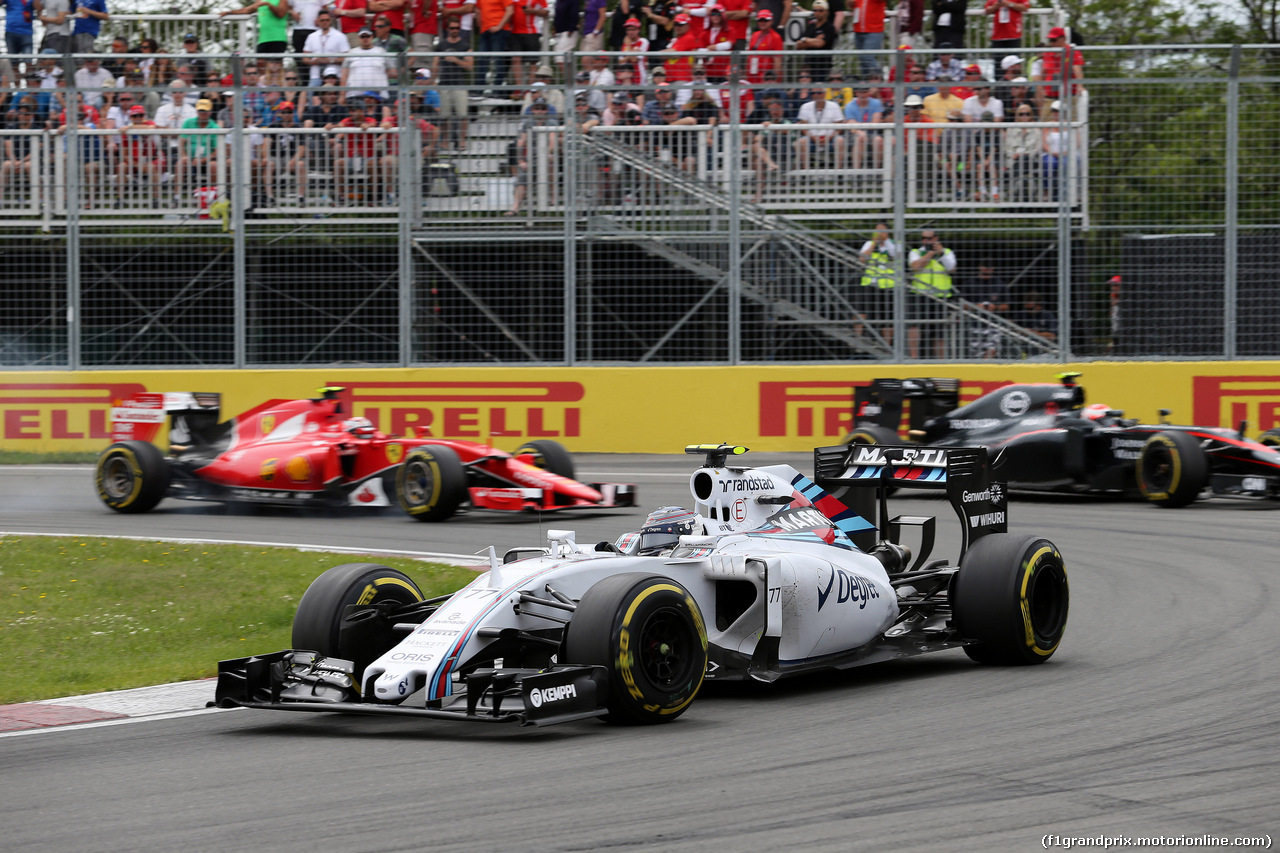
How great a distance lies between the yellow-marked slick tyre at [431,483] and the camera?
14.2 metres

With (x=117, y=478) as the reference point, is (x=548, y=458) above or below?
above

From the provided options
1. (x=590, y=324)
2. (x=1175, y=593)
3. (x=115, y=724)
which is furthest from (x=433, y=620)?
(x=590, y=324)

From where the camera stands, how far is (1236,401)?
1936 centimetres

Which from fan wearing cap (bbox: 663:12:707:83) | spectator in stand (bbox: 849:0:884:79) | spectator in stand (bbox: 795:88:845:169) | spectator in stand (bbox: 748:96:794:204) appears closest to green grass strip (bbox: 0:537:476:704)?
spectator in stand (bbox: 748:96:794:204)

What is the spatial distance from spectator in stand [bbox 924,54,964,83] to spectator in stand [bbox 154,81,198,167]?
947cm

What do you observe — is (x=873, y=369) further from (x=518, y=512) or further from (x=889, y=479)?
(x=889, y=479)

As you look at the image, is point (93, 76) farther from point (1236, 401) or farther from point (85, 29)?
point (1236, 401)

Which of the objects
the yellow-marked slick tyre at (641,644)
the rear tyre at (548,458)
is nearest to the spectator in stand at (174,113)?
the rear tyre at (548,458)

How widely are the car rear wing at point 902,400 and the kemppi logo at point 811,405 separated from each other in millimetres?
1789

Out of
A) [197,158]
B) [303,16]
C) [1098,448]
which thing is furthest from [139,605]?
[303,16]

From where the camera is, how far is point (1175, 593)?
1071cm

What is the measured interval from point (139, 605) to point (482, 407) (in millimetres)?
9962

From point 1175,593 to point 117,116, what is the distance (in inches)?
595

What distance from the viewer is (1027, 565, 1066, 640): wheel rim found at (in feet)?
27.5
